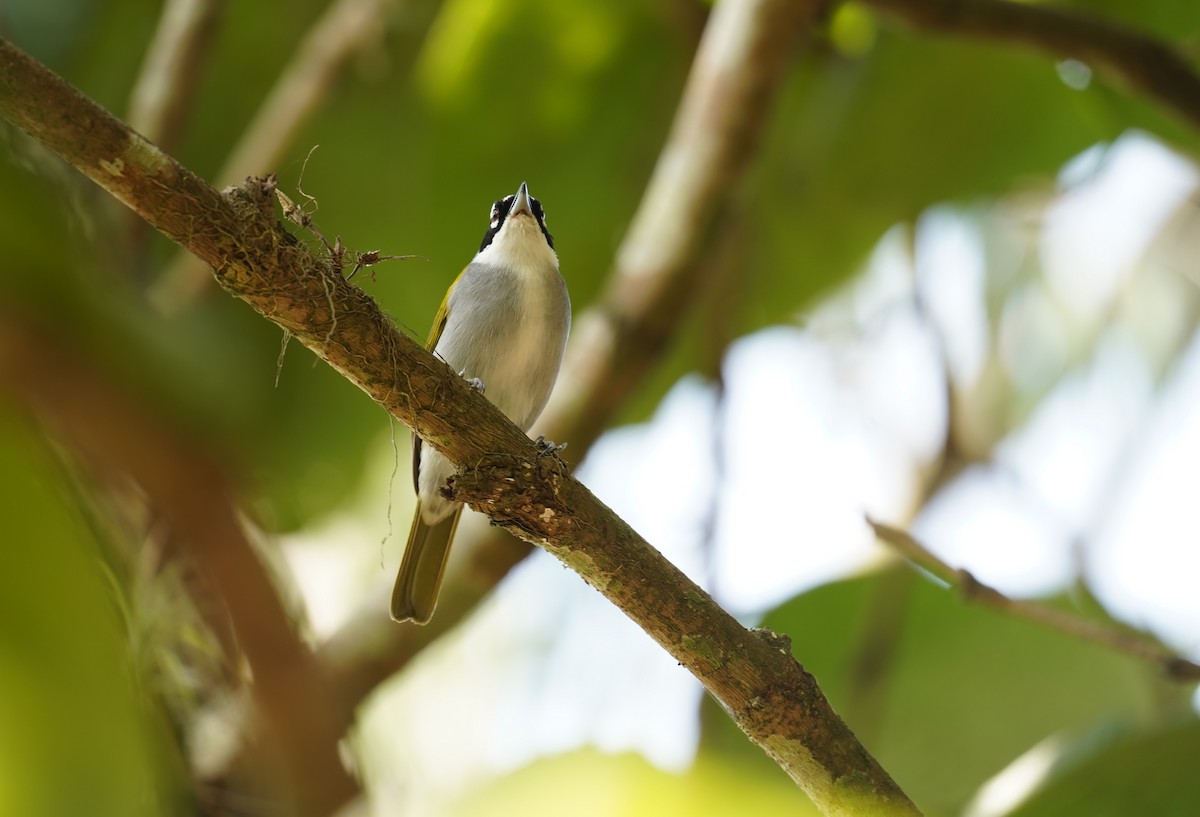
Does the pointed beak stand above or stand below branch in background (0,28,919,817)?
above

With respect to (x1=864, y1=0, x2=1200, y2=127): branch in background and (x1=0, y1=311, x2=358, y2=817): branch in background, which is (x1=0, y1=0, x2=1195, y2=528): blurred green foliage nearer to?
(x1=864, y1=0, x2=1200, y2=127): branch in background

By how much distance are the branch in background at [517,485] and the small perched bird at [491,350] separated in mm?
1249

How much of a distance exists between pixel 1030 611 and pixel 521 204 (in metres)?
1.85

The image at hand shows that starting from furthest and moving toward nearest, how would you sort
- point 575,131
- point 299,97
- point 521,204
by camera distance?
point 575,131
point 299,97
point 521,204

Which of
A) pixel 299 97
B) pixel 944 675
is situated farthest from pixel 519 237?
pixel 944 675

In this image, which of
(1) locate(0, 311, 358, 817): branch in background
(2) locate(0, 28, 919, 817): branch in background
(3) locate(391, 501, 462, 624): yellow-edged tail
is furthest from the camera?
(3) locate(391, 501, 462, 624): yellow-edged tail

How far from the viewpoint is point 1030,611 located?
1950 mm

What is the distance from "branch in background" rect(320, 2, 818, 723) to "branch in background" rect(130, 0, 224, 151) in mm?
1238

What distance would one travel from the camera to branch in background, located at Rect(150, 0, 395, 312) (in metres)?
3.43

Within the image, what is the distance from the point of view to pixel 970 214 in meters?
3.98

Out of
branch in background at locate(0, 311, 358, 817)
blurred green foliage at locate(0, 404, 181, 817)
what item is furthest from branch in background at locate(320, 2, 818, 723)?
blurred green foliage at locate(0, 404, 181, 817)

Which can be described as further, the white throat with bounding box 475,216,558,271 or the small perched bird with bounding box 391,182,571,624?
the white throat with bounding box 475,216,558,271

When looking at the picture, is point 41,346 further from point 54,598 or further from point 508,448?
point 508,448

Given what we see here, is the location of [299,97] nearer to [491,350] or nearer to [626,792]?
[491,350]
